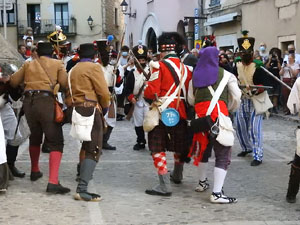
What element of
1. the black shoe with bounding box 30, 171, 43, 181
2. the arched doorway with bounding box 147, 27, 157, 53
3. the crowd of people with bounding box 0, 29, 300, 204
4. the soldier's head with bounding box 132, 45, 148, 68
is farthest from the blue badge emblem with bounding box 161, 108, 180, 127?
the arched doorway with bounding box 147, 27, 157, 53

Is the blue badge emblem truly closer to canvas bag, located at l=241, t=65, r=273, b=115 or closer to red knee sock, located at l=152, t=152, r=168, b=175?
red knee sock, located at l=152, t=152, r=168, b=175

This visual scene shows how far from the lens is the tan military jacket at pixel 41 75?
645 cm

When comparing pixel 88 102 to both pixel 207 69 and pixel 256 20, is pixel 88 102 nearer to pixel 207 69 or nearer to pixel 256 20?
pixel 207 69

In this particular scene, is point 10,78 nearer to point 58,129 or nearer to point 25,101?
point 25,101

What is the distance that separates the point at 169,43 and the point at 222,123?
1.23 metres

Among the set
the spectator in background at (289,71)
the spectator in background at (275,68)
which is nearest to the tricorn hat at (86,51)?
the spectator in background at (289,71)

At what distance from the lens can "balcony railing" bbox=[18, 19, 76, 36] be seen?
137ft

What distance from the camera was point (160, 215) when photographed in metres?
5.65

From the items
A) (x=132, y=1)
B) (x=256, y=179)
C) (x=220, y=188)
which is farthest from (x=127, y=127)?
(x=132, y=1)

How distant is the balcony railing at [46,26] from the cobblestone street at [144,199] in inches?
1354

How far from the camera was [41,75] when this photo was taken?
6.44 meters

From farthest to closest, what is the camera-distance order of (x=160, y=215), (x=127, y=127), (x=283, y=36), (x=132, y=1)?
(x=132, y=1), (x=283, y=36), (x=127, y=127), (x=160, y=215)

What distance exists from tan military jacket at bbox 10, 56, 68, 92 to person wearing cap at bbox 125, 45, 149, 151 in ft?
8.56

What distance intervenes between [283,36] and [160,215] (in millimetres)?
12982
